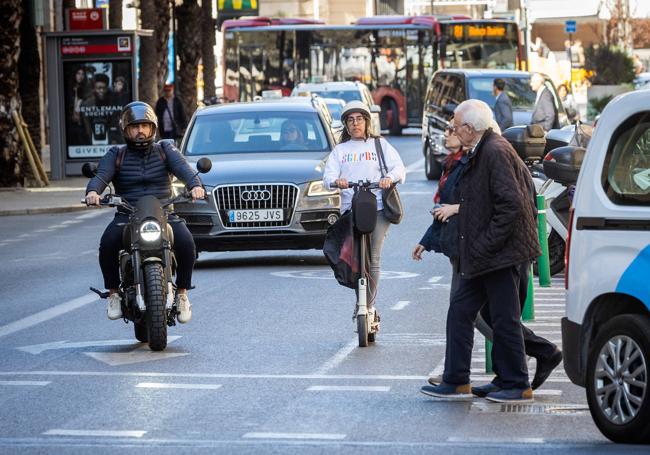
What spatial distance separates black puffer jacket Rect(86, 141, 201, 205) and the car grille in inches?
204

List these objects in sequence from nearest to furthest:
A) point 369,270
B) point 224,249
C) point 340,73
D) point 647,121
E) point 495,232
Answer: point 647,121, point 495,232, point 369,270, point 224,249, point 340,73

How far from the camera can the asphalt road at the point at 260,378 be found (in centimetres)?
823

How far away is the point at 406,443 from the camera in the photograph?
8086mm

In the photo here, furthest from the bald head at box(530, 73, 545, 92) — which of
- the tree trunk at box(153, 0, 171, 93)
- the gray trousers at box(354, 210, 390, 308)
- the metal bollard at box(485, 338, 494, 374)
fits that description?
the metal bollard at box(485, 338, 494, 374)

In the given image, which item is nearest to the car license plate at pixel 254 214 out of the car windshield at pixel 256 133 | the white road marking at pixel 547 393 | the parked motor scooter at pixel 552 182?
the car windshield at pixel 256 133

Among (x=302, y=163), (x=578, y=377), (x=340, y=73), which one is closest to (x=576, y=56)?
(x=340, y=73)

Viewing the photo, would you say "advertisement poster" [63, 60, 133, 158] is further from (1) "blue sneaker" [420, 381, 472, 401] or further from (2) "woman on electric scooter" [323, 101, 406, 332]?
(1) "blue sneaker" [420, 381, 472, 401]

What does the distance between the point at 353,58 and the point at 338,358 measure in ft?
138

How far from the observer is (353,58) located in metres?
52.9

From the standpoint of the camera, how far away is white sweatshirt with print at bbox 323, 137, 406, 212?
39.2 ft

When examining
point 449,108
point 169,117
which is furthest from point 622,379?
point 169,117

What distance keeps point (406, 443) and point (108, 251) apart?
4344 mm

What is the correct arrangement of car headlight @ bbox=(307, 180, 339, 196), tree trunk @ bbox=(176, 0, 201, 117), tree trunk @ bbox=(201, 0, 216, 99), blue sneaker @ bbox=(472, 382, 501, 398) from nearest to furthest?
blue sneaker @ bbox=(472, 382, 501, 398) < car headlight @ bbox=(307, 180, 339, 196) < tree trunk @ bbox=(176, 0, 201, 117) < tree trunk @ bbox=(201, 0, 216, 99)

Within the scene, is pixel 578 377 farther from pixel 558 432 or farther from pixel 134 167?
pixel 134 167
